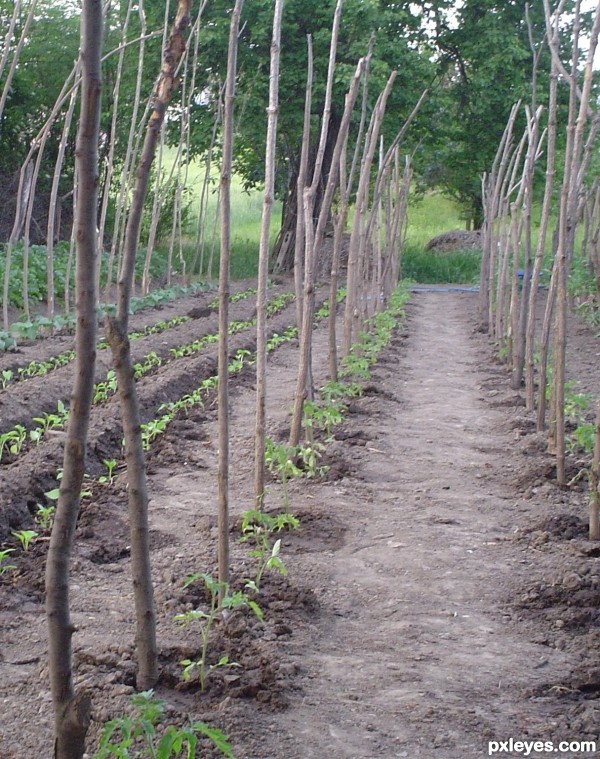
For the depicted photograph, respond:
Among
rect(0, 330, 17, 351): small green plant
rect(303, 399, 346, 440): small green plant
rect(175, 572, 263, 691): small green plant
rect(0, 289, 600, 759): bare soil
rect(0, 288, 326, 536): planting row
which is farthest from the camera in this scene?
rect(0, 330, 17, 351): small green plant

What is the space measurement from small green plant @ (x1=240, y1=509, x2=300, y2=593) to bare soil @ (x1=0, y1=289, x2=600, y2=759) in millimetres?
74

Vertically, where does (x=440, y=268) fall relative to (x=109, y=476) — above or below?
above

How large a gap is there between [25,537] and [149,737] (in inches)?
73.4

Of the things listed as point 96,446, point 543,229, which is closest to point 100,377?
point 96,446

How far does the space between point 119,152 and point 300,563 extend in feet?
58.2

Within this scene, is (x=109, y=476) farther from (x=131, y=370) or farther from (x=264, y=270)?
(x=131, y=370)

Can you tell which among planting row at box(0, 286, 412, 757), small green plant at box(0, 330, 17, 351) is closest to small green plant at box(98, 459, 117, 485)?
planting row at box(0, 286, 412, 757)

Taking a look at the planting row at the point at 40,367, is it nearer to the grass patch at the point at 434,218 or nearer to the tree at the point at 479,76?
the tree at the point at 479,76

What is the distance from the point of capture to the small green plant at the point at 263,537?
3.46 metres

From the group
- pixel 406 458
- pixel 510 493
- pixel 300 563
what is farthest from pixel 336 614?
pixel 406 458

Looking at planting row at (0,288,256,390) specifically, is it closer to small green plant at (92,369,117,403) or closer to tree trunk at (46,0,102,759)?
small green plant at (92,369,117,403)

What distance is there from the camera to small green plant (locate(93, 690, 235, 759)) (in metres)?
2.05

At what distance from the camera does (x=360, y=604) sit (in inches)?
141

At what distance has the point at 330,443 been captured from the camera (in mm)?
5891
